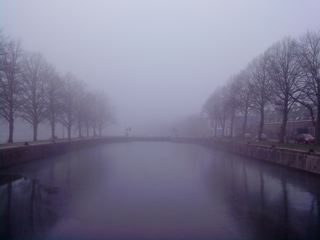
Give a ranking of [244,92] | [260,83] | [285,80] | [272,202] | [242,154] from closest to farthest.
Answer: [272,202]
[285,80]
[242,154]
[260,83]
[244,92]

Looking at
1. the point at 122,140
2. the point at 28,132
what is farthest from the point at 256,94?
the point at 28,132

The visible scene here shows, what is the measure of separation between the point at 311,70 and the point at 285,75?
Answer: 6.00 metres

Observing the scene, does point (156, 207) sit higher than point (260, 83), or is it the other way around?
point (260, 83)

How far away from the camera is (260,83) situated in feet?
197

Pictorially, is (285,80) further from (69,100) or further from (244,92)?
(69,100)

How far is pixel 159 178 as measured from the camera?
27.6 meters

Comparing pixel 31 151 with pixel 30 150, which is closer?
pixel 30 150

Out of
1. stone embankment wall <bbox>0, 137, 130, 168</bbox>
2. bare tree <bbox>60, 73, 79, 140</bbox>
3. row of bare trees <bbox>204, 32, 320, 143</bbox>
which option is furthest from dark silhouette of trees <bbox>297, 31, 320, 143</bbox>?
bare tree <bbox>60, 73, 79, 140</bbox>

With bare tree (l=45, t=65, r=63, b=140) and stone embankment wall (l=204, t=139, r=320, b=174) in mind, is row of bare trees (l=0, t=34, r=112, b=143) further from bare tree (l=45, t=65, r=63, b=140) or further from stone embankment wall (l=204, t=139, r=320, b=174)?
stone embankment wall (l=204, t=139, r=320, b=174)

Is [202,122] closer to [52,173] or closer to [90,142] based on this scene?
[90,142]

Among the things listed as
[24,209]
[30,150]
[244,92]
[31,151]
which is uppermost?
[244,92]

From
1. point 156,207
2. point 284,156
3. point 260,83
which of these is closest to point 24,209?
point 156,207

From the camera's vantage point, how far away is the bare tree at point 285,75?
161 feet

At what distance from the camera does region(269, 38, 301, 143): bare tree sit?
49219 millimetres
